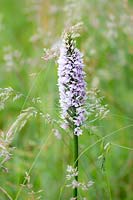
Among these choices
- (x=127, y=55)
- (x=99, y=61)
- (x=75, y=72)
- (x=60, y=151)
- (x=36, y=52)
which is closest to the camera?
(x=75, y=72)

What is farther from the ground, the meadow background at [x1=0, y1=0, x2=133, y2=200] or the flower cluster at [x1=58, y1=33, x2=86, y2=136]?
the meadow background at [x1=0, y1=0, x2=133, y2=200]

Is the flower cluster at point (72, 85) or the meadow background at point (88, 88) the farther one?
the meadow background at point (88, 88)

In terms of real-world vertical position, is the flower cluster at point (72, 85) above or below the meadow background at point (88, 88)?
below

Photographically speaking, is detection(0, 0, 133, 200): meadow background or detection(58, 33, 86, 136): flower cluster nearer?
detection(58, 33, 86, 136): flower cluster

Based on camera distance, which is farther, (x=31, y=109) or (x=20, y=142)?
(x=20, y=142)

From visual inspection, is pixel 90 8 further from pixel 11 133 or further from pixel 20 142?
pixel 11 133

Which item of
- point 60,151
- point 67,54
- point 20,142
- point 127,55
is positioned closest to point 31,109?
point 67,54
